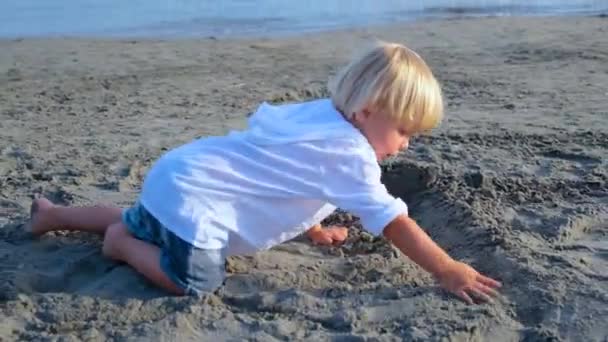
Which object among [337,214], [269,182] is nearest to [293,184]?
[269,182]

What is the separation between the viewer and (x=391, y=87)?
10.8ft

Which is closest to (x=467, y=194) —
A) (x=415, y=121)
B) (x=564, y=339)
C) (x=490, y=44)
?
(x=415, y=121)

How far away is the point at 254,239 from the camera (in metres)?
3.59

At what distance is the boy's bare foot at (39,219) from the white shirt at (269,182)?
0.59 metres

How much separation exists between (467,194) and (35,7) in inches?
419

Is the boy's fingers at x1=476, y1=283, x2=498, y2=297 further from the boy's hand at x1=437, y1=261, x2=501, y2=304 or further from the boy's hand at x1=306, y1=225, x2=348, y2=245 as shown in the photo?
the boy's hand at x1=306, y1=225, x2=348, y2=245

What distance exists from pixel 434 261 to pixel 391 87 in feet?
1.98

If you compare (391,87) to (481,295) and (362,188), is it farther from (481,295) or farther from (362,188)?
Answer: (481,295)

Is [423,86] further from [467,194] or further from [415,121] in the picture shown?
[467,194]

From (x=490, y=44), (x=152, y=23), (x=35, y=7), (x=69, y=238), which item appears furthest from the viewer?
(x=35, y=7)

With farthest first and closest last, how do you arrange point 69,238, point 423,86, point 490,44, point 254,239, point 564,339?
point 490,44 < point 69,238 < point 254,239 < point 423,86 < point 564,339

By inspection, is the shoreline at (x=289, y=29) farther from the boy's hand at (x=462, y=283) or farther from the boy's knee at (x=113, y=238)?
the boy's hand at (x=462, y=283)

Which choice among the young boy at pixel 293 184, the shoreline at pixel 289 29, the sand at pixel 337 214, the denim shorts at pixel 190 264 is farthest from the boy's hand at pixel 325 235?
the shoreline at pixel 289 29

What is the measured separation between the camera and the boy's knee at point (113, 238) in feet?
12.1
